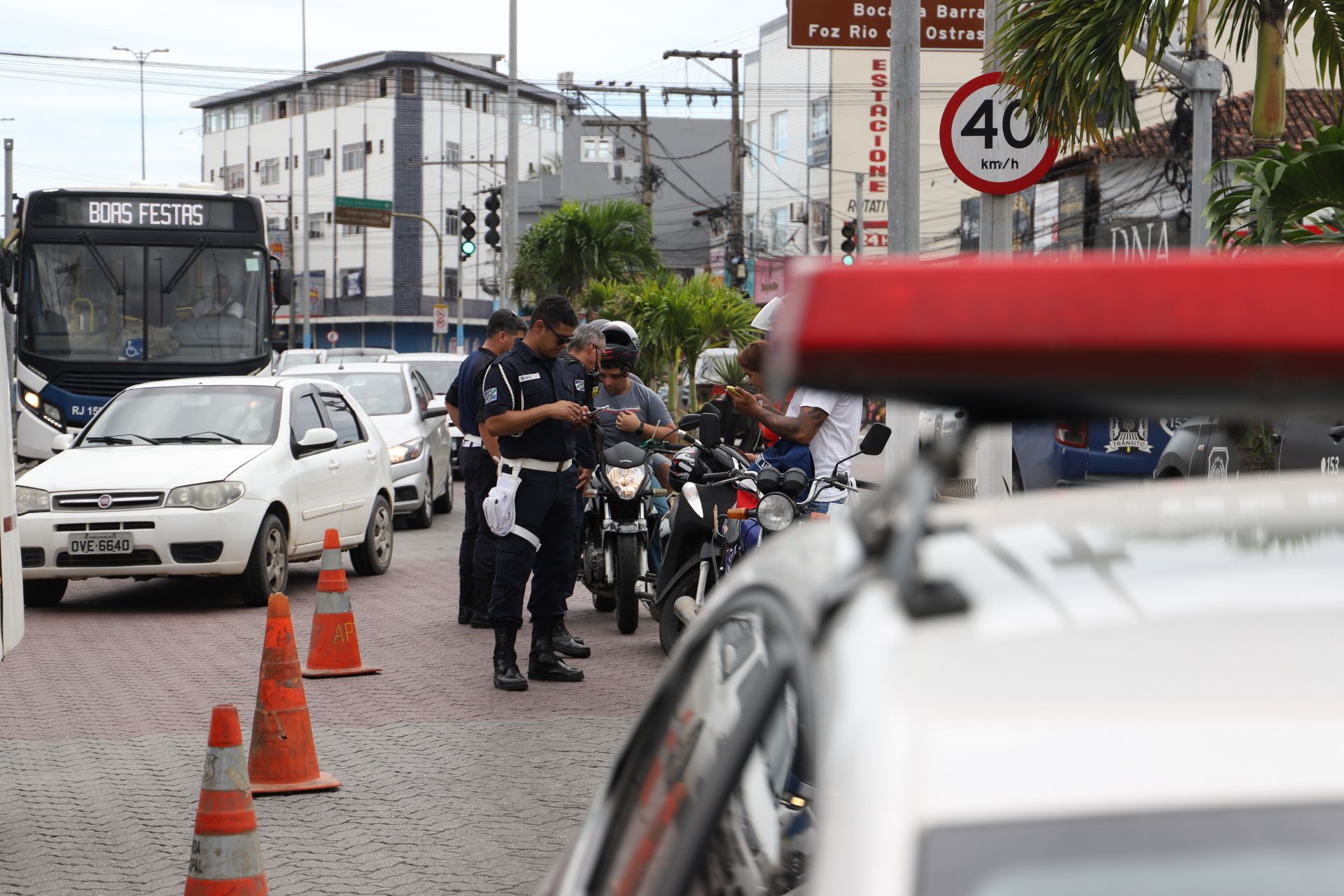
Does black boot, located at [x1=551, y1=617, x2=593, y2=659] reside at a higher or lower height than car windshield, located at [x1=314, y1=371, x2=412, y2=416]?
lower

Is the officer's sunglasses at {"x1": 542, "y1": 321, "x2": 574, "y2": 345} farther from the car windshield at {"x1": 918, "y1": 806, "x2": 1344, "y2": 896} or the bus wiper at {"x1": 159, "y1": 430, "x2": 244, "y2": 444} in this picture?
the car windshield at {"x1": 918, "y1": 806, "x2": 1344, "y2": 896}

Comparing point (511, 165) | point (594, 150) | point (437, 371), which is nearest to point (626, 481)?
point (437, 371)

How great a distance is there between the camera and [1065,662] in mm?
1379

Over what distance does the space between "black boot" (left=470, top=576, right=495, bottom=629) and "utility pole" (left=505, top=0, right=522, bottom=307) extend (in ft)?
78.8

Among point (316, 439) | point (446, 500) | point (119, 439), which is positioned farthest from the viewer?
point (446, 500)

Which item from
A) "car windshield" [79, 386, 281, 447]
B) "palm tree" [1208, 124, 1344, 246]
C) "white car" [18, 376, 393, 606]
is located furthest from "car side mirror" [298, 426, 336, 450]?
"palm tree" [1208, 124, 1344, 246]

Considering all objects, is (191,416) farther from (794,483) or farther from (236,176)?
(236,176)

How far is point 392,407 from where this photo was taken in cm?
1794

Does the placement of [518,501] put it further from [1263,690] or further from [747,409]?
[1263,690]

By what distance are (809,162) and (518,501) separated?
189 ft

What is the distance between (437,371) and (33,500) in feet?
40.9

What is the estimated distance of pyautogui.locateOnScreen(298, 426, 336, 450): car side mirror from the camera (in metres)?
12.5

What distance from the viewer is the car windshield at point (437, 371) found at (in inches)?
933

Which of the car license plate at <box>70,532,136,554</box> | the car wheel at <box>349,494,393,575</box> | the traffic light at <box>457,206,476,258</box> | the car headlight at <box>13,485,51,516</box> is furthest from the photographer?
the traffic light at <box>457,206,476,258</box>
